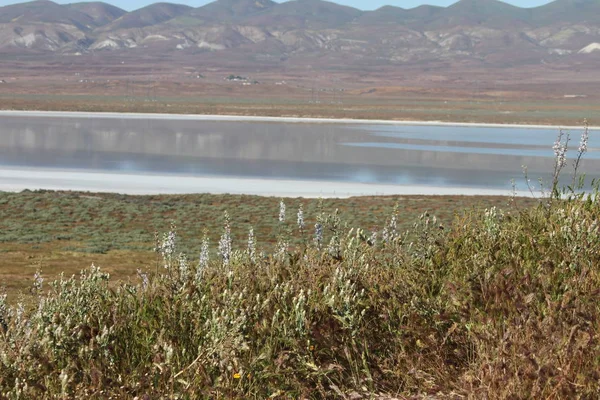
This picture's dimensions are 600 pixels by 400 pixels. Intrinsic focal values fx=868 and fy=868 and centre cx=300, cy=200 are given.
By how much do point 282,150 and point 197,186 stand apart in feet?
51.8

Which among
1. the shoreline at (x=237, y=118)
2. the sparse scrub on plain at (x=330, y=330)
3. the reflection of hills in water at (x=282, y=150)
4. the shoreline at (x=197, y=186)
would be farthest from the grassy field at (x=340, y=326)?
the shoreline at (x=237, y=118)

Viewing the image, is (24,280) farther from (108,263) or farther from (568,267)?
(568,267)

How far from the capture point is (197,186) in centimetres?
3162

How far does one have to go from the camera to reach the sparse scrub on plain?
4125mm

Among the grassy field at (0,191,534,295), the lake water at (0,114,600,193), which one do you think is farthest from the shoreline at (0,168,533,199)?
the grassy field at (0,191,534,295)

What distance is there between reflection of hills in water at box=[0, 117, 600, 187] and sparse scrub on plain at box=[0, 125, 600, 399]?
29.0 metres

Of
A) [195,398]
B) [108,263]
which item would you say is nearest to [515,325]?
[195,398]

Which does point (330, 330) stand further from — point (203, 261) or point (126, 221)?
→ point (126, 221)

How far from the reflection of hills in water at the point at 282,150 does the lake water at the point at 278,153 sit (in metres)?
0.05

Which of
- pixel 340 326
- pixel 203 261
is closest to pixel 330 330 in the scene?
pixel 340 326

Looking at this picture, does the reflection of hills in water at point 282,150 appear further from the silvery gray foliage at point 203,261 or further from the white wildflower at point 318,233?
the silvery gray foliage at point 203,261

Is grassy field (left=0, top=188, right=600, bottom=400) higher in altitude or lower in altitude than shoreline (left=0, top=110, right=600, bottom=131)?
lower

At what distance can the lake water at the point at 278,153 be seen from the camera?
117ft

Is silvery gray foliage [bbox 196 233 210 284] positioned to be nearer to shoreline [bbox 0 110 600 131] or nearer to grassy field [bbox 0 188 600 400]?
grassy field [bbox 0 188 600 400]
